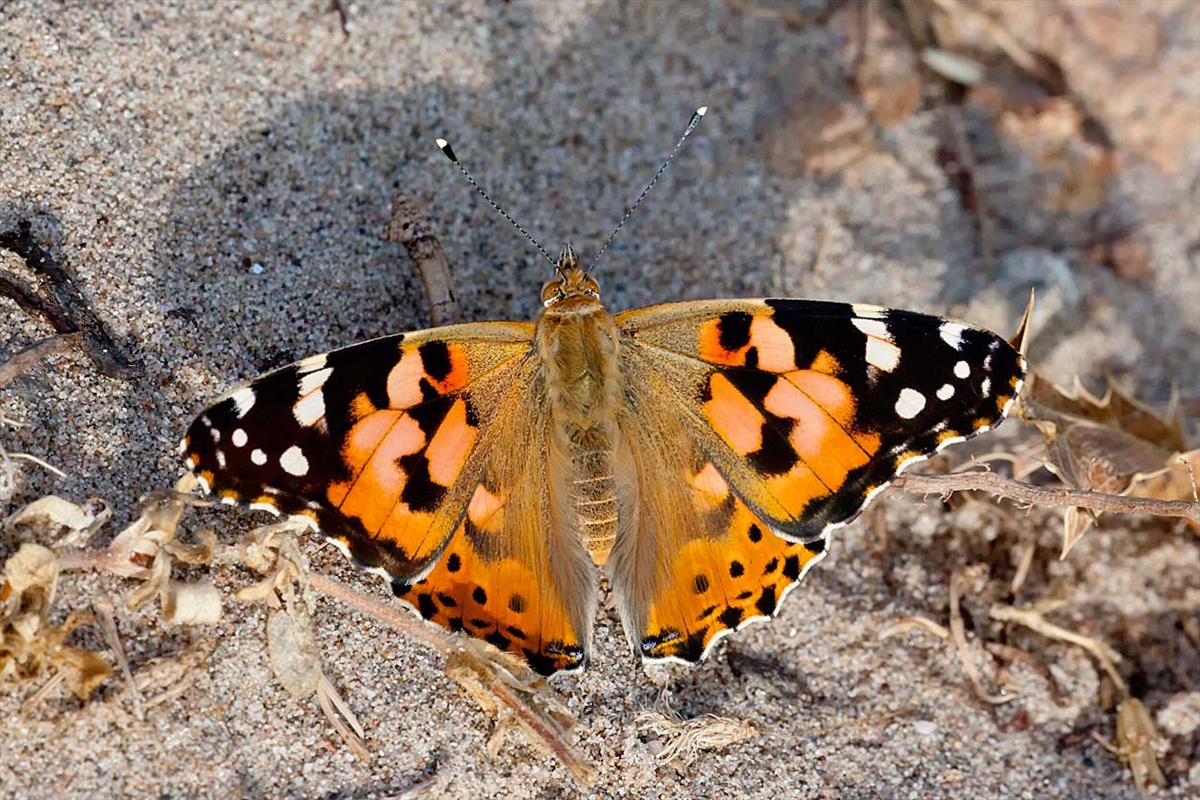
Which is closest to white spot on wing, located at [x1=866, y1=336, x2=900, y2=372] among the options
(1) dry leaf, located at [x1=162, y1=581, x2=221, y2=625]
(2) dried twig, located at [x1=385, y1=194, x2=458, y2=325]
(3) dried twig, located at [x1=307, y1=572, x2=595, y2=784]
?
(3) dried twig, located at [x1=307, y1=572, x2=595, y2=784]

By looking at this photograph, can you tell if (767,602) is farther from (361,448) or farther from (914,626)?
(361,448)

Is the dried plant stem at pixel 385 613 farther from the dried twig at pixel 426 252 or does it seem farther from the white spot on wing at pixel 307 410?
the dried twig at pixel 426 252

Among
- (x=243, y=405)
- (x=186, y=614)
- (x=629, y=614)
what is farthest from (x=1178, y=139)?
(x=186, y=614)

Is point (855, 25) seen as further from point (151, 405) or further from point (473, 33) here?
point (151, 405)

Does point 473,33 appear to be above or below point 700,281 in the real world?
above

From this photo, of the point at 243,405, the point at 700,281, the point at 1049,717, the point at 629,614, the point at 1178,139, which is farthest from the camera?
the point at 1178,139

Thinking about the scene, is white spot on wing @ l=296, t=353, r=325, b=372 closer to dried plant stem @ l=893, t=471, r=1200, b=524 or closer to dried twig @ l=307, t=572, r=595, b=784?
dried twig @ l=307, t=572, r=595, b=784

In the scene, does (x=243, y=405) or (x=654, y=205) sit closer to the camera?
(x=243, y=405)
